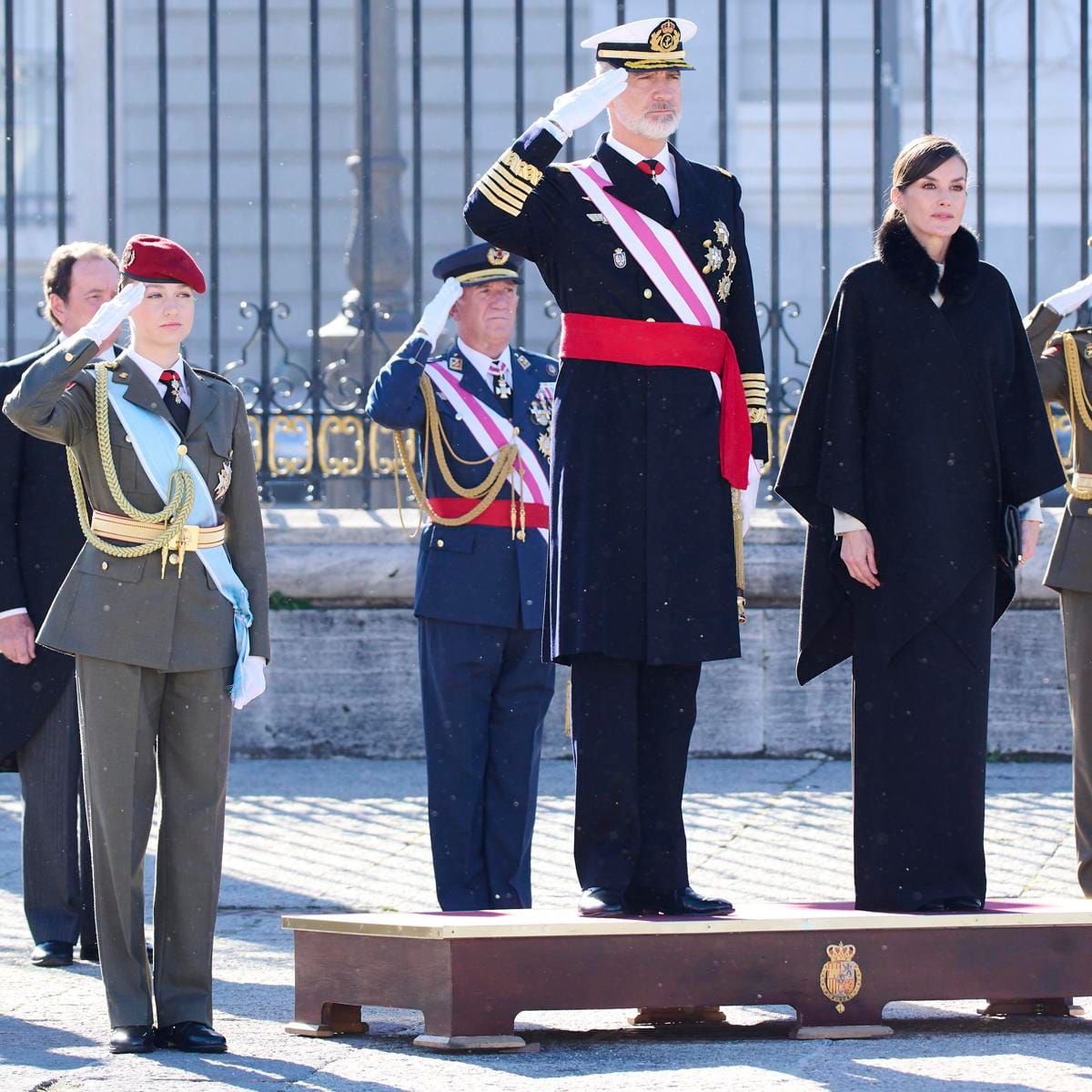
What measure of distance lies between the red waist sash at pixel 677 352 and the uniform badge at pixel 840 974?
952mm

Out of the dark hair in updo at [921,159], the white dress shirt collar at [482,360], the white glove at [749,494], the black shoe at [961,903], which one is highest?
the dark hair in updo at [921,159]

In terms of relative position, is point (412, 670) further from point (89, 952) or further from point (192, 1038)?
point (192, 1038)

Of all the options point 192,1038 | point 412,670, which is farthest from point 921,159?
point 412,670

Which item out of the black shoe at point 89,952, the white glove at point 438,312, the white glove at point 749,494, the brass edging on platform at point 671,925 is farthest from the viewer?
the white glove at point 438,312

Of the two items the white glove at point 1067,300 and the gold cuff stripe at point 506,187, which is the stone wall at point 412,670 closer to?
the white glove at point 1067,300

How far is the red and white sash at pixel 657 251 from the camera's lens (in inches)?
184

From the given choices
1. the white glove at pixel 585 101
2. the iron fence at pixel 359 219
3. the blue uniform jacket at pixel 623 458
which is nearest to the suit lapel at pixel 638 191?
the blue uniform jacket at pixel 623 458

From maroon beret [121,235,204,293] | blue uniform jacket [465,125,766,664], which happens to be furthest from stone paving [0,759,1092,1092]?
maroon beret [121,235,204,293]

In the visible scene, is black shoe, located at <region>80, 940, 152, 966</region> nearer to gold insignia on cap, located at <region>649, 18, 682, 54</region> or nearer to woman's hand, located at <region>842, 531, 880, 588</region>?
woman's hand, located at <region>842, 531, 880, 588</region>

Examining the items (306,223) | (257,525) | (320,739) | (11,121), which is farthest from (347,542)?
(306,223)

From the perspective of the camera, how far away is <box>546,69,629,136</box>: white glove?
458cm

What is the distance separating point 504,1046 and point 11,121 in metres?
4.94

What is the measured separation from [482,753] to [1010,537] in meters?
1.56

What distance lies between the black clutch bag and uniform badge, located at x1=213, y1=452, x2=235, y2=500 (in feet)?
5.17
